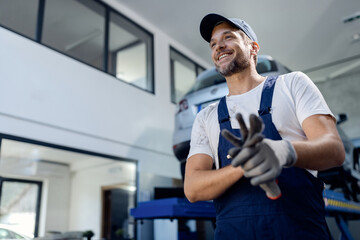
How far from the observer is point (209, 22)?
1.55 meters

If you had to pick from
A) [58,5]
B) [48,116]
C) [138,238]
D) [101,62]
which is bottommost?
[138,238]

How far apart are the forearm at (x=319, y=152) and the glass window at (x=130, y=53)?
5164 mm

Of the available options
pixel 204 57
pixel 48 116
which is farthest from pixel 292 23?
pixel 48 116

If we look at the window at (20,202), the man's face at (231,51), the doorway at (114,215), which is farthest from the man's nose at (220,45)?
the doorway at (114,215)

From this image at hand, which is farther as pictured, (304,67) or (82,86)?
(304,67)

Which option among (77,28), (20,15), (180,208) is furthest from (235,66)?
(77,28)

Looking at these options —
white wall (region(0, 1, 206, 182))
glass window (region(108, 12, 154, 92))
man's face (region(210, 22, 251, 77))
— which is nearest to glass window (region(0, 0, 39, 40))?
white wall (region(0, 1, 206, 182))

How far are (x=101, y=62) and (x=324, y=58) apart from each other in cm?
520

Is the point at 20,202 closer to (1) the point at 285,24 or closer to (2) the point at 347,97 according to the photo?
(1) the point at 285,24

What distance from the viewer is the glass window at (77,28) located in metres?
5.41

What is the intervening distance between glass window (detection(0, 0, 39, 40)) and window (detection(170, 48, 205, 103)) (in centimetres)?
297

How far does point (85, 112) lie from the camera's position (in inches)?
183

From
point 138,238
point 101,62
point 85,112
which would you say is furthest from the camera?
point 101,62

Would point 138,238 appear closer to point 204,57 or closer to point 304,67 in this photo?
point 204,57
